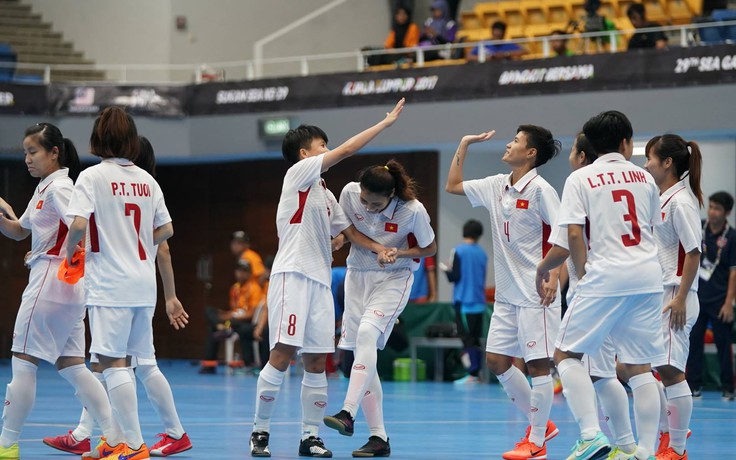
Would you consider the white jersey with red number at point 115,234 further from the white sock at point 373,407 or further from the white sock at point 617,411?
the white sock at point 617,411

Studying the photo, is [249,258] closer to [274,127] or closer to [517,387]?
[274,127]

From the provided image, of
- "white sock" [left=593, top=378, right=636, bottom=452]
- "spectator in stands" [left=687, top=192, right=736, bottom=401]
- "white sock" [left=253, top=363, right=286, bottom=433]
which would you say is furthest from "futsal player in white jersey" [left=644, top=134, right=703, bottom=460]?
"spectator in stands" [left=687, top=192, right=736, bottom=401]

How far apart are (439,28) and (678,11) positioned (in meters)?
4.48

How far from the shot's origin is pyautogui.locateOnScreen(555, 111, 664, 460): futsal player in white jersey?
6891mm

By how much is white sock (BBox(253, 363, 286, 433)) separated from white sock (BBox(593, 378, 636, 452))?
7.31 ft

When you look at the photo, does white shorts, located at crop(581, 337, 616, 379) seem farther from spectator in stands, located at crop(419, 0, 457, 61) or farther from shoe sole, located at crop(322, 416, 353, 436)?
spectator in stands, located at crop(419, 0, 457, 61)

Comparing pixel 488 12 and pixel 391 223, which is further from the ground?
pixel 488 12

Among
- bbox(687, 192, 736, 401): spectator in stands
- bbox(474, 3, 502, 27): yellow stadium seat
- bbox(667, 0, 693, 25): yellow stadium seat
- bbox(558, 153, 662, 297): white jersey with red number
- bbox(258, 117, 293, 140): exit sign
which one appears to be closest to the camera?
bbox(558, 153, 662, 297): white jersey with red number

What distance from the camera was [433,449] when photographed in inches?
350

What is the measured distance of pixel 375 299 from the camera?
8.62m

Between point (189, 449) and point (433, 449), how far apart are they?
181 centimetres

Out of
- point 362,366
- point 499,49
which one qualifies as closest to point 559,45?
point 499,49

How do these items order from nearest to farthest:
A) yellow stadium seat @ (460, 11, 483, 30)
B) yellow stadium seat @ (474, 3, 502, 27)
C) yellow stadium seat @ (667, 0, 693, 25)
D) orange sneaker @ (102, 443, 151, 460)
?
orange sneaker @ (102, 443, 151, 460) < yellow stadium seat @ (667, 0, 693, 25) < yellow stadium seat @ (474, 3, 502, 27) < yellow stadium seat @ (460, 11, 483, 30)

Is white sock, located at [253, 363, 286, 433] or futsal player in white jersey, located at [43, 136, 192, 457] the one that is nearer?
futsal player in white jersey, located at [43, 136, 192, 457]
